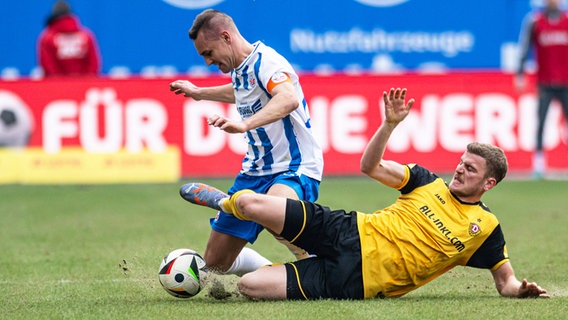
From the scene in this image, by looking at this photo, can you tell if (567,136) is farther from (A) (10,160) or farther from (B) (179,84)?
(B) (179,84)

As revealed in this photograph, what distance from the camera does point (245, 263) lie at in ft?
25.2

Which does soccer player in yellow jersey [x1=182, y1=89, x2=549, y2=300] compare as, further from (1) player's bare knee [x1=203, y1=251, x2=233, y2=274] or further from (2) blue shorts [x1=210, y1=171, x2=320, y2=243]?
(1) player's bare knee [x1=203, y1=251, x2=233, y2=274]

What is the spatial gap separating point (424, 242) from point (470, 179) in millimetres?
466

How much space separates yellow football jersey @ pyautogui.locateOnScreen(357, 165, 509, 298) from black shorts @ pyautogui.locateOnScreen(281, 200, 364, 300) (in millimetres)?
65

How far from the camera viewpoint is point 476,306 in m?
6.49

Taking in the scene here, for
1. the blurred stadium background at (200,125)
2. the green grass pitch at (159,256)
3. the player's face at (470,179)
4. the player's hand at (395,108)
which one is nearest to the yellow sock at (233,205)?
the green grass pitch at (159,256)

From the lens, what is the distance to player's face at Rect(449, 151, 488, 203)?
672cm

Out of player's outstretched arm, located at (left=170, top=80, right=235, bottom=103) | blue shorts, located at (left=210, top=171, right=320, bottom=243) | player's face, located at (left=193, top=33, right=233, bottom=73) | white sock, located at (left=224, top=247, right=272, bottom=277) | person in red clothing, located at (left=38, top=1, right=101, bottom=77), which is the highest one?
person in red clothing, located at (left=38, top=1, right=101, bottom=77)

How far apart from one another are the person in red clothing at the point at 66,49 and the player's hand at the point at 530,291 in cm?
1229

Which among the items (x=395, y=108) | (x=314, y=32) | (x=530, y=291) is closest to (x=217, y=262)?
(x=395, y=108)

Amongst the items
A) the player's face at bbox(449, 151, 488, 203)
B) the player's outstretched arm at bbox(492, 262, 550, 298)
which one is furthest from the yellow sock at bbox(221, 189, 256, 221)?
the player's outstretched arm at bbox(492, 262, 550, 298)

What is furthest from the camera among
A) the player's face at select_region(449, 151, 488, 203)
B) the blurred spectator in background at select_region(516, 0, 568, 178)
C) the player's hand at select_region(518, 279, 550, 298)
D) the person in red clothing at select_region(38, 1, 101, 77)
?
the person in red clothing at select_region(38, 1, 101, 77)

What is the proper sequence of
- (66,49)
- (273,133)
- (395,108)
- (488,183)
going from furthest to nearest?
(66,49) → (273,133) → (488,183) → (395,108)

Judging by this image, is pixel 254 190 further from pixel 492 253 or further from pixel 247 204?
pixel 492 253
